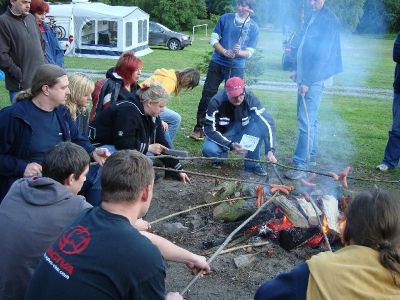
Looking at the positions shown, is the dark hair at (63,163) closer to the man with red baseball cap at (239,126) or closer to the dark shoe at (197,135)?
the man with red baseball cap at (239,126)

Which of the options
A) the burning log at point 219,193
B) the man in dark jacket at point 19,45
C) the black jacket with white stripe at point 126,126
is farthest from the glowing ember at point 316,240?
the man in dark jacket at point 19,45

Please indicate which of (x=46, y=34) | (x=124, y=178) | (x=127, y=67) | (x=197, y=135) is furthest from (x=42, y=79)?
(x=197, y=135)

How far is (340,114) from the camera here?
10.7m

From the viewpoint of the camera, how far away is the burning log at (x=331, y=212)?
4.43 m

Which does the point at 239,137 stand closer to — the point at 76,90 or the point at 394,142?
the point at 394,142

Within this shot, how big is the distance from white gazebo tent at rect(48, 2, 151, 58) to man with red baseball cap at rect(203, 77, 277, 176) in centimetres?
1613

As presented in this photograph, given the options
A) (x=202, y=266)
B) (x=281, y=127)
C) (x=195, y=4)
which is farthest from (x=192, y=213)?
(x=195, y=4)

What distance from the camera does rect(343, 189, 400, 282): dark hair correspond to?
190 centimetres

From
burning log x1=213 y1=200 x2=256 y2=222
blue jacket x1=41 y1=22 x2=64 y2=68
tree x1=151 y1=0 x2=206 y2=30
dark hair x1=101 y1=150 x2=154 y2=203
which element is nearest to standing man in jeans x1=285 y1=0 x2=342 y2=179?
burning log x1=213 y1=200 x2=256 y2=222

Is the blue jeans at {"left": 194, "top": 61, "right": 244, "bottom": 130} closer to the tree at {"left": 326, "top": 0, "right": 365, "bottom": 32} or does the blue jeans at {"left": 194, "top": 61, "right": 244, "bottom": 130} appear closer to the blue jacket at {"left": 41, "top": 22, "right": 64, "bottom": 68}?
the blue jacket at {"left": 41, "top": 22, "right": 64, "bottom": 68}

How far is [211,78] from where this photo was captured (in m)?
7.61

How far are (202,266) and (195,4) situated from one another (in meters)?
28.3

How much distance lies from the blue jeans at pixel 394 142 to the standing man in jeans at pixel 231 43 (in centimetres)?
221

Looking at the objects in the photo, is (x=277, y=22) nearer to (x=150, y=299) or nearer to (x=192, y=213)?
(x=192, y=213)
